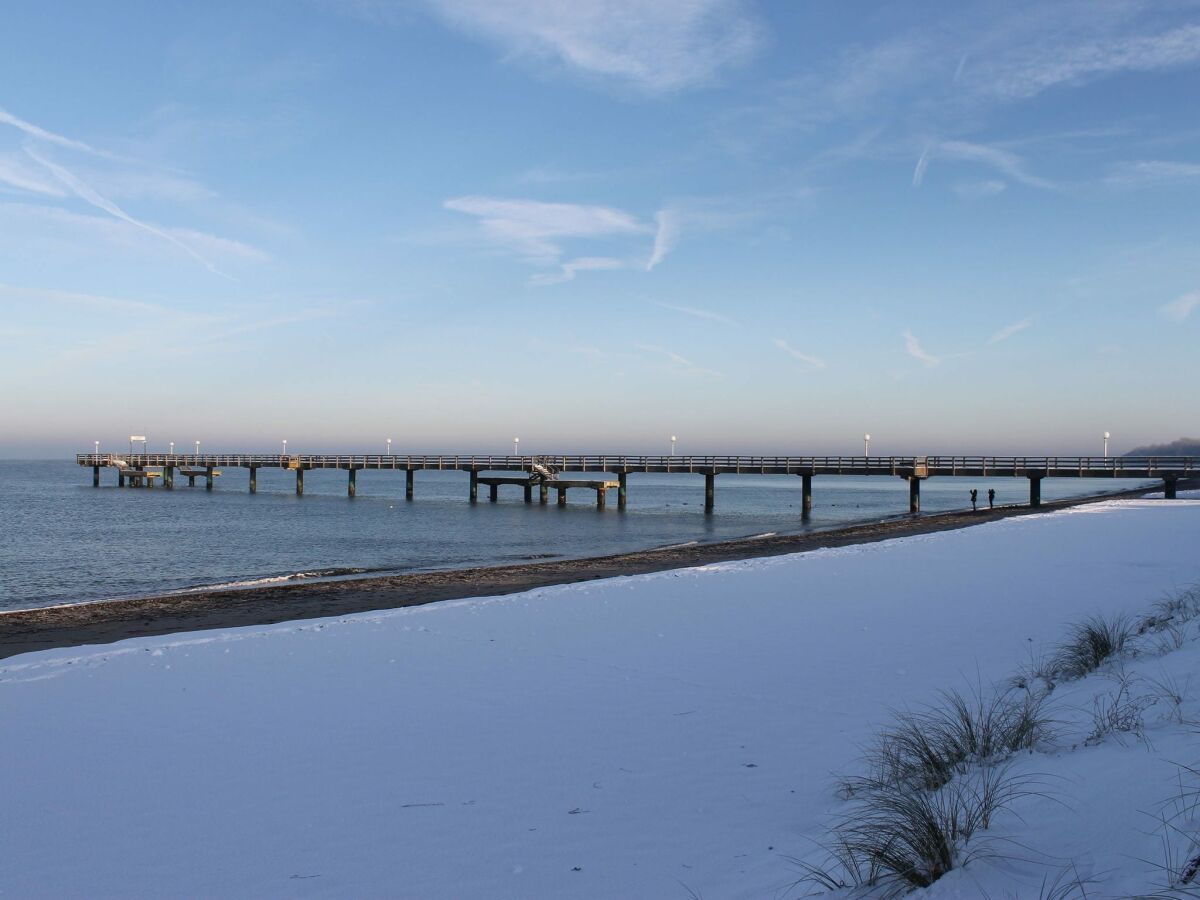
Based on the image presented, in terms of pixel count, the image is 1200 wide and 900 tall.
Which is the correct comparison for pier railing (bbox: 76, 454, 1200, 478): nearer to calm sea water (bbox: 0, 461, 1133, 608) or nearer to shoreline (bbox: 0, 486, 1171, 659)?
calm sea water (bbox: 0, 461, 1133, 608)

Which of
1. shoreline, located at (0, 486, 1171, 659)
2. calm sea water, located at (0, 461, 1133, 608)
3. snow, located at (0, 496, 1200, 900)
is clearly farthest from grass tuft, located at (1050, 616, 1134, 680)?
calm sea water, located at (0, 461, 1133, 608)

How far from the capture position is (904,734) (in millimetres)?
5680

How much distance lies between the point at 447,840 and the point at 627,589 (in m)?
10.2

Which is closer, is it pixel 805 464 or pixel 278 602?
pixel 278 602

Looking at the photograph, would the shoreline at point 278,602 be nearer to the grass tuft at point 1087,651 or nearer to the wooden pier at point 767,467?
the grass tuft at point 1087,651

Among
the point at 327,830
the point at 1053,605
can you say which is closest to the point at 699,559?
the point at 1053,605

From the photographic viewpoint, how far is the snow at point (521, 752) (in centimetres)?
405

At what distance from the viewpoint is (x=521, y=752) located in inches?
236

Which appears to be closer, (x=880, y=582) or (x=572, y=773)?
(x=572, y=773)

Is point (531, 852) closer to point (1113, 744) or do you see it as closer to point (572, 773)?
point (572, 773)

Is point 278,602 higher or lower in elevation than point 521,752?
lower

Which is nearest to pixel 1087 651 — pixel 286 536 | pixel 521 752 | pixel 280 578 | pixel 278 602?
pixel 521 752

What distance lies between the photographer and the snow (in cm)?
405

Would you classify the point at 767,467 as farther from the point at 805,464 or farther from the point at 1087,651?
the point at 1087,651
